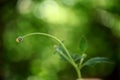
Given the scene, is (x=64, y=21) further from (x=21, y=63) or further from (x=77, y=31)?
(x=21, y=63)

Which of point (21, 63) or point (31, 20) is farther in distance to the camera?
point (31, 20)

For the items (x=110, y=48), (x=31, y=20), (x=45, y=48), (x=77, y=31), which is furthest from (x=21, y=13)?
(x=110, y=48)

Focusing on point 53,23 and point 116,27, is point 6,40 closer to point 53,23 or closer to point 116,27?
point 53,23

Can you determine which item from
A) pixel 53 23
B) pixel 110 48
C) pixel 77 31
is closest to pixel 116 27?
pixel 110 48

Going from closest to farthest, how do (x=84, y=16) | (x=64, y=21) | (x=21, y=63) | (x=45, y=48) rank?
(x=21, y=63) → (x=45, y=48) → (x=84, y=16) → (x=64, y=21)

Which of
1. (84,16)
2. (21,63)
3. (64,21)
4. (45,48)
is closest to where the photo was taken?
(21,63)

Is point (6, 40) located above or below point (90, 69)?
above
